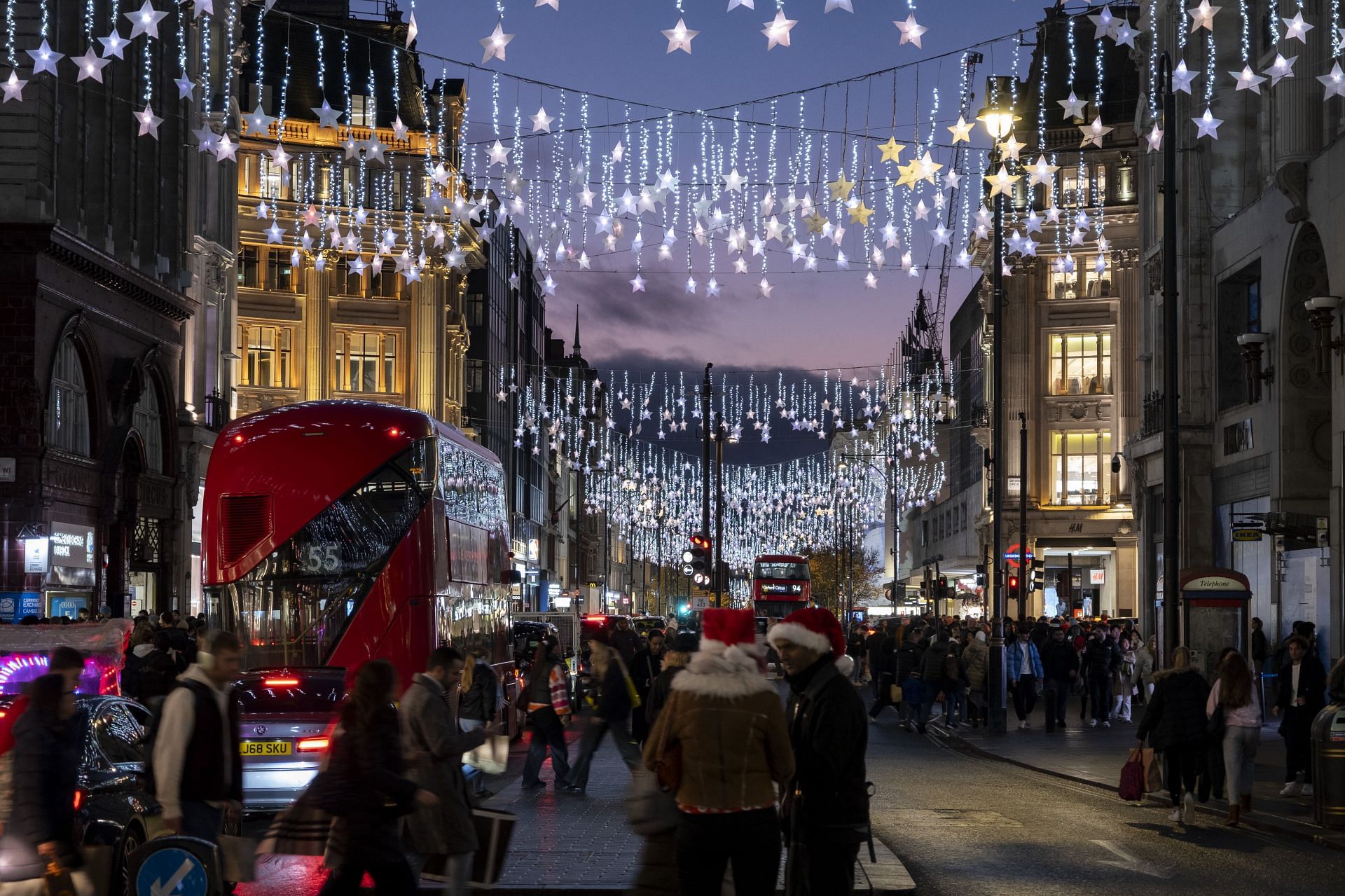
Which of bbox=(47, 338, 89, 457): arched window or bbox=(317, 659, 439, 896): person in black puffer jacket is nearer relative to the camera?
bbox=(317, 659, 439, 896): person in black puffer jacket

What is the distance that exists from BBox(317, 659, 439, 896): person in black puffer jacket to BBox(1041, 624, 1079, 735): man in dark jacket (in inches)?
941

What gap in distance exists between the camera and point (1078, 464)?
218ft

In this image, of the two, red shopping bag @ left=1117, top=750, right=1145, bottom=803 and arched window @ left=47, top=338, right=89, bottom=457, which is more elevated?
arched window @ left=47, top=338, right=89, bottom=457

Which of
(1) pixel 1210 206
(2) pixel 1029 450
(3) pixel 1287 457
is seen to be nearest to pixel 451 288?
(2) pixel 1029 450

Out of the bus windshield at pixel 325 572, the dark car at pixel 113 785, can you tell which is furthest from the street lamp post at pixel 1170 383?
the dark car at pixel 113 785

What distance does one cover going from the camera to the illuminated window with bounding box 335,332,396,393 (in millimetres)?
69562

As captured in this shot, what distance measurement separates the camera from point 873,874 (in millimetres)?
12727

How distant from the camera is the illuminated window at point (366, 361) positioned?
228 feet

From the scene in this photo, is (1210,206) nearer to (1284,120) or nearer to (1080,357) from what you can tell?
(1284,120)

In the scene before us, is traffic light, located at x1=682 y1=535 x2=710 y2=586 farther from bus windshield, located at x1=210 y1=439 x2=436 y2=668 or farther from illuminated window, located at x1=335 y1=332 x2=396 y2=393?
illuminated window, located at x1=335 y1=332 x2=396 y2=393

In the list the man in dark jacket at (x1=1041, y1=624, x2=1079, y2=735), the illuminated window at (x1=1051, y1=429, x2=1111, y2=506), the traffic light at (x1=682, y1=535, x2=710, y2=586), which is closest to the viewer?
the man in dark jacket at (x1=1041, y1=624, x2=1079, y2=735)

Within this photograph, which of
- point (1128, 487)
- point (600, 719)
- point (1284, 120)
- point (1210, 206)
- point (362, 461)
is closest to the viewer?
point (600, 719)

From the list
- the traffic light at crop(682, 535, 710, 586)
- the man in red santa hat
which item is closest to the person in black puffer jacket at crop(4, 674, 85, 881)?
the man in red santa hat

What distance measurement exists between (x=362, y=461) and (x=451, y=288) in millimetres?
53237
